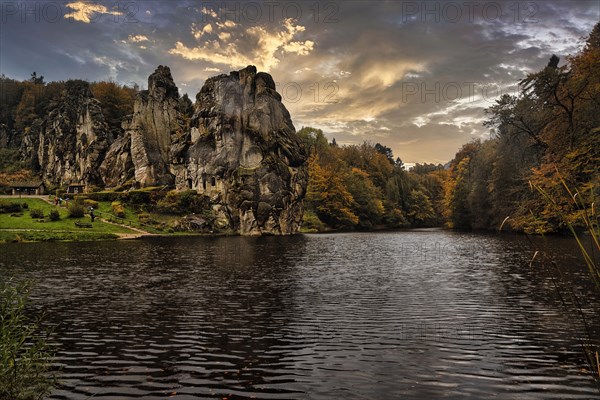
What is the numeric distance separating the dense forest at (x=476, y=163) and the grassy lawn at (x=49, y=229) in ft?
146

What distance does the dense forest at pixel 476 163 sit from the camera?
3291 cm

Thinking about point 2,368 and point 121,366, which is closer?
point 2,368

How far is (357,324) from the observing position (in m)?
15.0

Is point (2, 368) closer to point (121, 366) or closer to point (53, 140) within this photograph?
point (121, 366)

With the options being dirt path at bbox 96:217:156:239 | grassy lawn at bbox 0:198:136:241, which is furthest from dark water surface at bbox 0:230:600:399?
dirt path at bbox 96:217:156:239

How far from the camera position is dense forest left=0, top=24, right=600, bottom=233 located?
32906mm

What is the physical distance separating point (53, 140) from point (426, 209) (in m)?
108

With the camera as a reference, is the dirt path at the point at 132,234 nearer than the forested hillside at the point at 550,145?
No

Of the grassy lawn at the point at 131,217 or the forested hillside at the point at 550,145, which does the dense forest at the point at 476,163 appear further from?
the grassy lawn at the point at 131,217

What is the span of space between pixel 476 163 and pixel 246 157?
158 ft

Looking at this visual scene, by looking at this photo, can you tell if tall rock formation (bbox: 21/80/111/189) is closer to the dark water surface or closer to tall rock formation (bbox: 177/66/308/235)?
tall rock formation (bbox: 177/66/308/235)

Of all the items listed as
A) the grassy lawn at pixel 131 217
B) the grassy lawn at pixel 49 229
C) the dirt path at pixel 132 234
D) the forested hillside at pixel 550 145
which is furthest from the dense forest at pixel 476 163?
the grassy lawn at pixel 49 229

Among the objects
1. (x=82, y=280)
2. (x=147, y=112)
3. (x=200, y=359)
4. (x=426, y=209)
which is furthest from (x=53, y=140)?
(x=200, y=359)

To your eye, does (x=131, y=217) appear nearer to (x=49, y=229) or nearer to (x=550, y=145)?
(x=49, y=229)
